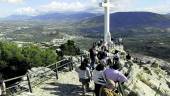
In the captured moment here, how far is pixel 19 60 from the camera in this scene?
49.8m

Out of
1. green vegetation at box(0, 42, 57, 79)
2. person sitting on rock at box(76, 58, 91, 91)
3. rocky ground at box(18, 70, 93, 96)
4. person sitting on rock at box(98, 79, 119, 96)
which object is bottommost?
green vegetation at box(0, 42, 57, 79)

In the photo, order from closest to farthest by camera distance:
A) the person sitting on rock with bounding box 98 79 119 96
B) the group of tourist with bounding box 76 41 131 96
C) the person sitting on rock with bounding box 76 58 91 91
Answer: the person sitting on rock with bounding box 98 79 119 96, the group of tourist with bounding box 76 41 131 96, the person sitting on rock with bounding box 76 58 91 91

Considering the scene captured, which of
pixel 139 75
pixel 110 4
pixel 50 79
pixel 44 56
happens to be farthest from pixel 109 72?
pixel 44 56

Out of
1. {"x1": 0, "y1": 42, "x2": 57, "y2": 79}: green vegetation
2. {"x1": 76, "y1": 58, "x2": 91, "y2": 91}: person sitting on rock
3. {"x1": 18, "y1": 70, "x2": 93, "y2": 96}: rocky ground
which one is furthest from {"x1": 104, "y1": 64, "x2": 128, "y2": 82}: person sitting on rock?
{"x1": 0, "y1": 42, "x2": 57, "y2": 79}: green vegetation

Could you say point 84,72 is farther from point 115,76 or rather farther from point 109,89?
point 109,89

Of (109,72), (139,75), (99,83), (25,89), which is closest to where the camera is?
(109,72)

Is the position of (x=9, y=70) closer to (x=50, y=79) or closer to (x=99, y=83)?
(x=50, y=79)

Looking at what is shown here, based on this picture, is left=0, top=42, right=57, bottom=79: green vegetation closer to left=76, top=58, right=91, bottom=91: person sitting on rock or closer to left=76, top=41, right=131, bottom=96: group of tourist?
left=76, top=41, right=131, bottom=96: group of tourist

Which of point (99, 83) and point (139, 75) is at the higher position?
point (99, 83)

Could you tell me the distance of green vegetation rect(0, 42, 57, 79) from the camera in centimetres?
4525

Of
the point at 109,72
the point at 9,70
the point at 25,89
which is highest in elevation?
the point at 109,72

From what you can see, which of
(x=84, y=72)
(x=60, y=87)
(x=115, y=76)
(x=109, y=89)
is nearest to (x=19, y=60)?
(x=60, y=87)

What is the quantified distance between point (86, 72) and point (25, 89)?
387 cm

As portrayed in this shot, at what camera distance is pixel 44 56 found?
183 ft
